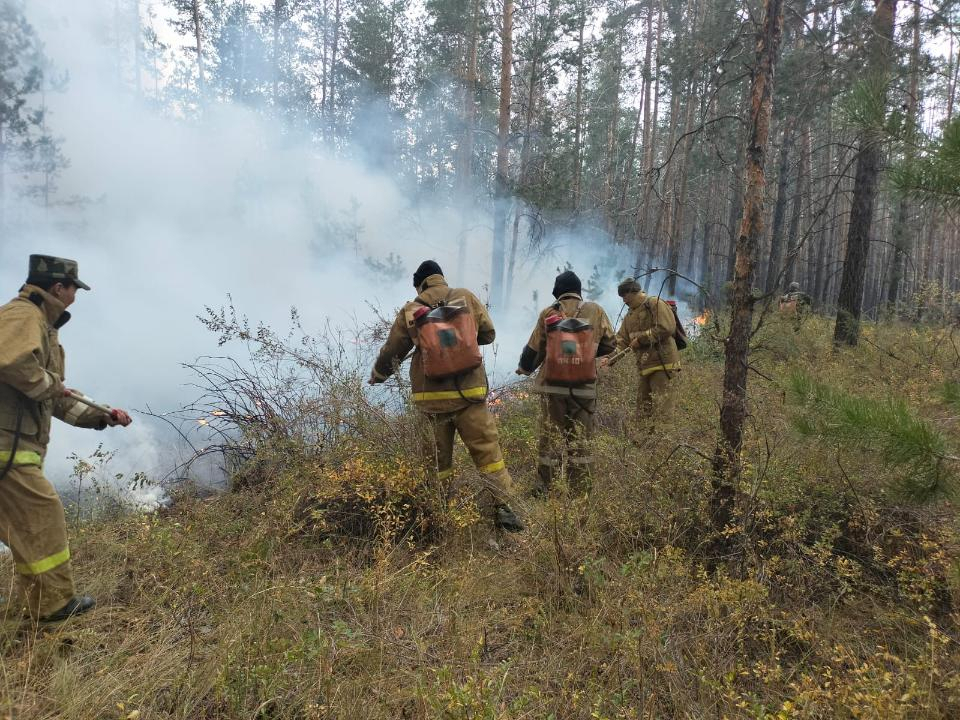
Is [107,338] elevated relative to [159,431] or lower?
elevated

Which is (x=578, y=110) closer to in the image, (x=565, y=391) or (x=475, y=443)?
(x=565, y=391)

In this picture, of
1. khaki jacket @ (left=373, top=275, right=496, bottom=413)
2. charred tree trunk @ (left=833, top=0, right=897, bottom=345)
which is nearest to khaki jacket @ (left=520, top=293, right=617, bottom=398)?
khaki jacket @ (left=373, top=275, right=496, bottom=413)

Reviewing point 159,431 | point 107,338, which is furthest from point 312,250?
point 159,431

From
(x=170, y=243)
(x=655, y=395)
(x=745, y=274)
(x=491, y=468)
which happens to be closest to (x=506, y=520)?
(x=491, y=468)

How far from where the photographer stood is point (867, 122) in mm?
2049

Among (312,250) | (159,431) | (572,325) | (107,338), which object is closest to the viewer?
(572,325)

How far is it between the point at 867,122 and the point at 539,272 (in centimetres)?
2115

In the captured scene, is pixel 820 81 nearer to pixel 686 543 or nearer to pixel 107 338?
pixel 686 543

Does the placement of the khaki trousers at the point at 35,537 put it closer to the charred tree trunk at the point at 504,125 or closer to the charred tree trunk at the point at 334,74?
the charred tree trunk at the point at 504,125

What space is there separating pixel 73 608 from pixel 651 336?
4555 millimetres

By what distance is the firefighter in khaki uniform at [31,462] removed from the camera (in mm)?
2383

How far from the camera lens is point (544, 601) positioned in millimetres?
2658

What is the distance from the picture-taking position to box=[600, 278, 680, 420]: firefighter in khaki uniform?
517 centimetres

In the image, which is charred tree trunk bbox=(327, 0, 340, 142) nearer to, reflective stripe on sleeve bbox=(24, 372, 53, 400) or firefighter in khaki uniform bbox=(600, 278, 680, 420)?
firefighter in khaki uniform bbox=(600, 278, 680, 420)
